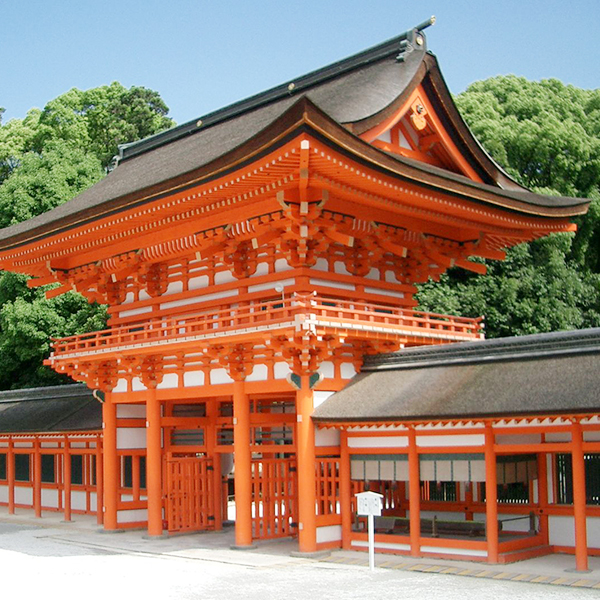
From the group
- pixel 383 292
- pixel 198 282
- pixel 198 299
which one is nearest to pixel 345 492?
pixel 383 292

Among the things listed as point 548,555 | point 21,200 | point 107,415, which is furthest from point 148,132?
point 548,555

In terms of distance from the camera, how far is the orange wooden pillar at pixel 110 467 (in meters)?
21.1

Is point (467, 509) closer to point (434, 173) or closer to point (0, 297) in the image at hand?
point (434, 173)

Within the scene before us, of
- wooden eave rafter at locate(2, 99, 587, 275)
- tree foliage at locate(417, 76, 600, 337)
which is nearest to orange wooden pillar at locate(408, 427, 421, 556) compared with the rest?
wooden eave rafter at locate(2, 99, 587, 275)

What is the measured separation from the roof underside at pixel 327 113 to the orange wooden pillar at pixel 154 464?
15.0 ft

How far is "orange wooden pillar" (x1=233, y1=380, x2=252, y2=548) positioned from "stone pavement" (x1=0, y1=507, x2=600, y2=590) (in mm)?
372

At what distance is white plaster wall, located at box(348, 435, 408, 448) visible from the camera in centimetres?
1606

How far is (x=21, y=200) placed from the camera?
119 feet

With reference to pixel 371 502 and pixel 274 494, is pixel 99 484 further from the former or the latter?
pixel 371 502

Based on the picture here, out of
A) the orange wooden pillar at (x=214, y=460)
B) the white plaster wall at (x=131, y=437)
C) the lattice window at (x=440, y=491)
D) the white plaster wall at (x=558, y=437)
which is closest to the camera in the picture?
the white plaster wall at (x=558, y=437)

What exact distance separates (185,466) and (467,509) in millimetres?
6605

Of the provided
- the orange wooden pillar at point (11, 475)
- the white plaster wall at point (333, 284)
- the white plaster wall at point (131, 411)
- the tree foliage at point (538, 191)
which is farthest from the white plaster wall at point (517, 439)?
the orange wooden pillar at point (11, 475)

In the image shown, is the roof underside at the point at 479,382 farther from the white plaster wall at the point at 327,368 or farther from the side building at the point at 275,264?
the side building at the point at 275,264

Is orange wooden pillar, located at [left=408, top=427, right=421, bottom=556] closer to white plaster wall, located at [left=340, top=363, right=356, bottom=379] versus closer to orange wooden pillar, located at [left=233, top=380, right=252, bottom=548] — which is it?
white plaster wall, located at [left=340, top=363, right=356, bottom=379]
